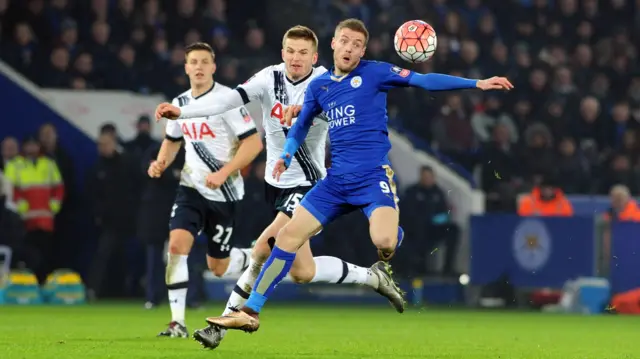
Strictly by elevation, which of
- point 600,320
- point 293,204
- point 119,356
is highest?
point 293,204

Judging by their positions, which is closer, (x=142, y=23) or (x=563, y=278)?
(x=563, y=278)

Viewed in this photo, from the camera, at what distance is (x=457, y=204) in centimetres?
1839

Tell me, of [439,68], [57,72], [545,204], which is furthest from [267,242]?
[439,68]

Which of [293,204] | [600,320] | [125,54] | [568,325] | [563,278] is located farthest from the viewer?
[125,54]

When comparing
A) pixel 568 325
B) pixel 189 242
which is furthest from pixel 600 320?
pixel 189 242

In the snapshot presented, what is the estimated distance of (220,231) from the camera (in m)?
10.6

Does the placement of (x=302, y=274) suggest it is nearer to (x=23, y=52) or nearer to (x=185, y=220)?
(x=185, y=220)

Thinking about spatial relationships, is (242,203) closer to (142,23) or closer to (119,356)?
(142,23)

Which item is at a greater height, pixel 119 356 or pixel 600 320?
pixel 119 356

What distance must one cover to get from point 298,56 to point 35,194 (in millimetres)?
8240

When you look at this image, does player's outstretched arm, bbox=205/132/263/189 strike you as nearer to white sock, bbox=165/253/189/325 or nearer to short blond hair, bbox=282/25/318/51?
white sock, bbox=165/253/189/325

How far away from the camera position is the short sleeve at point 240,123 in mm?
10336

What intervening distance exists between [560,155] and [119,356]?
493 inches

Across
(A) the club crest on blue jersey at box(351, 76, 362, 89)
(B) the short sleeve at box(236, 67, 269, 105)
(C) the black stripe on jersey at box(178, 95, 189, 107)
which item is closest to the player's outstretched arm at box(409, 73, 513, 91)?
(A) the club crest on blue jersey at box(351, 76, 362, 89)
